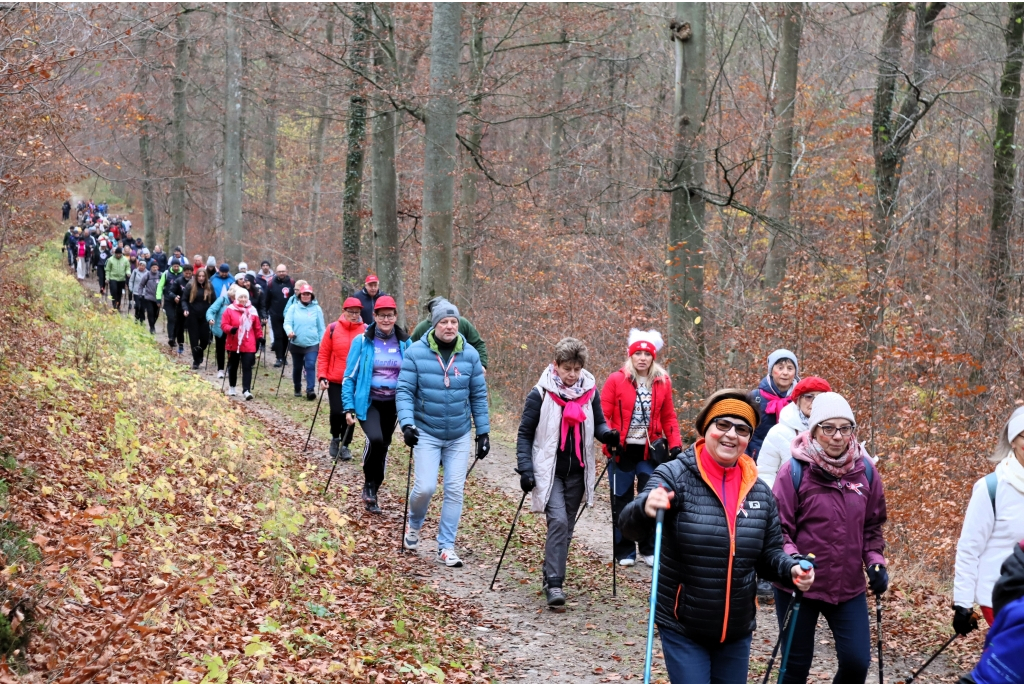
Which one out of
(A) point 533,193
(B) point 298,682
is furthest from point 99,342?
(B) point 298,682

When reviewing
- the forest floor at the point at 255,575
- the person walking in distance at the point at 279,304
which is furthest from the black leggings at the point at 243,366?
the forest floor at the point at 255,575

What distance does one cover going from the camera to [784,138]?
17.9m

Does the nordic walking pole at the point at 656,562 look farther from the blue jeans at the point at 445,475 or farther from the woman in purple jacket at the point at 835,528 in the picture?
the blue jeans at the point at 445,475

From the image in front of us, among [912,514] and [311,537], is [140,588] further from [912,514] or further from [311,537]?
[912,514]

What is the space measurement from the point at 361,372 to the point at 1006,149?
1145cm

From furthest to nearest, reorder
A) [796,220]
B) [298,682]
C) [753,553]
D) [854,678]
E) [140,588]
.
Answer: [796,220]
[140,588]
[298,682]
[854,678]
[753,553]

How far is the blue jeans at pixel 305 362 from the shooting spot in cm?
1714

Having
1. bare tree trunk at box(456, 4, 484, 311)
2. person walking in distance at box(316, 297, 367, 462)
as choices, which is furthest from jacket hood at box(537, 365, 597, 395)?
bare tree trunk at box(456, 4, 484, 311)

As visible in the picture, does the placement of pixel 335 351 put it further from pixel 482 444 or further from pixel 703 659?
pixel 703 659

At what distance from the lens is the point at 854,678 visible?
16.8 ft

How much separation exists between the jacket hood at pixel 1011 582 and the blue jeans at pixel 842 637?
4.84 ft

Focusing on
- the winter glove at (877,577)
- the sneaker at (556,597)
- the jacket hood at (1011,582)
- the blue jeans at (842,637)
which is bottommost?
the sneaker at (556,597)

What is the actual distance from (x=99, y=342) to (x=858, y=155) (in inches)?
651

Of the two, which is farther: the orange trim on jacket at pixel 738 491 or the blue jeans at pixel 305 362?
the blue jeans at pixel 305 362
